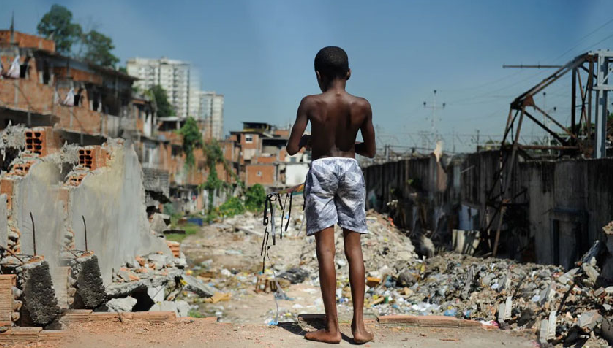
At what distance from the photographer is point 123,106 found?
32.9m

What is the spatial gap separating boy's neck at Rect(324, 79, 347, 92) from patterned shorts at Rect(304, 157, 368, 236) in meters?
0.47

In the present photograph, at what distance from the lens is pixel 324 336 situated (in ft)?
13.4

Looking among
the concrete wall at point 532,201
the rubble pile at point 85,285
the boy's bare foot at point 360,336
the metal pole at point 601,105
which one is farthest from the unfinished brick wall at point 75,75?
the boy's bare foot at point 360,336

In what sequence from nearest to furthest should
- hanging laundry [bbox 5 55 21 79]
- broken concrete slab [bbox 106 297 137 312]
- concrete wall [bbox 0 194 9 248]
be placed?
concrete wall [bbox 0 194 9 248] → broken concrete slab [bbox 106 297 137 312] → hanging laundry [bbox 5 55 21 79]

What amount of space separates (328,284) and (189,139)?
121 feet

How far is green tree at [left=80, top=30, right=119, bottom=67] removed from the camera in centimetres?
4369

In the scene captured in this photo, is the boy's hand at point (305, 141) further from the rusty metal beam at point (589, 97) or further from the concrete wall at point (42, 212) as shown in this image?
the rusty metal beam at point (589, 97)

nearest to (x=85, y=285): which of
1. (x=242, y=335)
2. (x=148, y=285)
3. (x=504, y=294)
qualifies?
(x=148, y=285)

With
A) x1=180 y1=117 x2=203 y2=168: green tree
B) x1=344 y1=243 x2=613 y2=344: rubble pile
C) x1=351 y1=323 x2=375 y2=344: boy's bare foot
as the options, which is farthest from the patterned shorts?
x1=180 y1=117 x2=203 y2=168: green tree

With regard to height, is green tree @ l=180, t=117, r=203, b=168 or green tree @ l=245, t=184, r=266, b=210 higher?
green tree @ l=180, t=117, r=203, b=168

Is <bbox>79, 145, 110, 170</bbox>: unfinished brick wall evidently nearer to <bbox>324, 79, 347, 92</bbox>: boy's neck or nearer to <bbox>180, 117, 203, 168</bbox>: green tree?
<bbox>324, 79, 347, 92</bbox>: boy's neck

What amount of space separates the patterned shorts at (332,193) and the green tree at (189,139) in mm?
36641

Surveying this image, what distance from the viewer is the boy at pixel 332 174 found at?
161 inches

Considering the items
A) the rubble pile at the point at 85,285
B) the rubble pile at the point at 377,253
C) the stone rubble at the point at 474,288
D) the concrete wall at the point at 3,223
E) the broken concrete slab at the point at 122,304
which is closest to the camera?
the concrete wall at the point at 3,223
